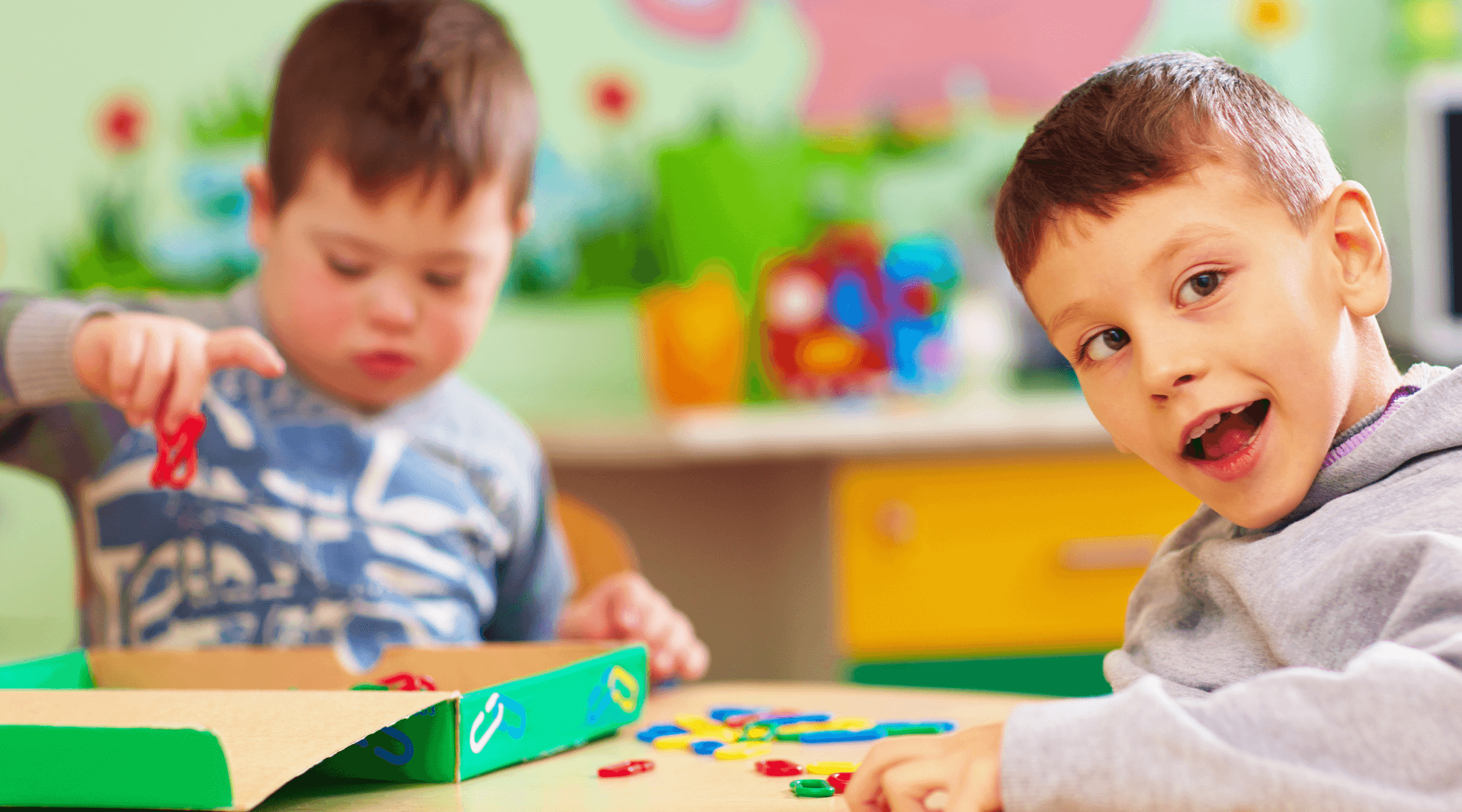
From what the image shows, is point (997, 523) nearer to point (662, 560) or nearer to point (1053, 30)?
point (662, 560)

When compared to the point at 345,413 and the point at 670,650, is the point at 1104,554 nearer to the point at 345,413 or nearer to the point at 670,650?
the point at 670,650

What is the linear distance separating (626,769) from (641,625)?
32 centimetres

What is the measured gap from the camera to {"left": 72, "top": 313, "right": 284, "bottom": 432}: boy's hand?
703mm

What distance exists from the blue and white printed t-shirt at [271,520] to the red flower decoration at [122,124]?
1067 millimetres

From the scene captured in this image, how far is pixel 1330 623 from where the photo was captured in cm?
49

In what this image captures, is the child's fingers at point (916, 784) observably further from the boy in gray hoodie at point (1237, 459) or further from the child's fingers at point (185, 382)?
the child's fingers at point (185, 382)

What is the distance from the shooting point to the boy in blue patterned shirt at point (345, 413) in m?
0.92

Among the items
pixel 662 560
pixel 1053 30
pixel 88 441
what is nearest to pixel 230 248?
pixel 662 560

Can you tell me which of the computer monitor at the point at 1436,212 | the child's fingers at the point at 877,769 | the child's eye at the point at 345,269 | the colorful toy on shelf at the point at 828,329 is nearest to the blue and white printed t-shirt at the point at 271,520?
the child's eye at the point at 345,269

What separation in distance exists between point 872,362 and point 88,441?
1149mm

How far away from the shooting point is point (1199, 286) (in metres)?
0.53

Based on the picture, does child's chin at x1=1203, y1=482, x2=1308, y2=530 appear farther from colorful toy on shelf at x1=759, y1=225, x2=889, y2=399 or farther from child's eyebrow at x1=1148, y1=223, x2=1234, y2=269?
colorful toy on shelf at x1=759, y1=225, x2=889, y2=399

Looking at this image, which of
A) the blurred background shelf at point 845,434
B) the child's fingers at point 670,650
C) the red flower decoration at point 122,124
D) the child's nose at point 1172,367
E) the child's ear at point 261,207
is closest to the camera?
the child's nose at point 1172,367

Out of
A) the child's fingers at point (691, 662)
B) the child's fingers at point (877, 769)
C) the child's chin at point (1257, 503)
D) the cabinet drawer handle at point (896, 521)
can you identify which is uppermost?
the child's chin at point (1257, 503)
